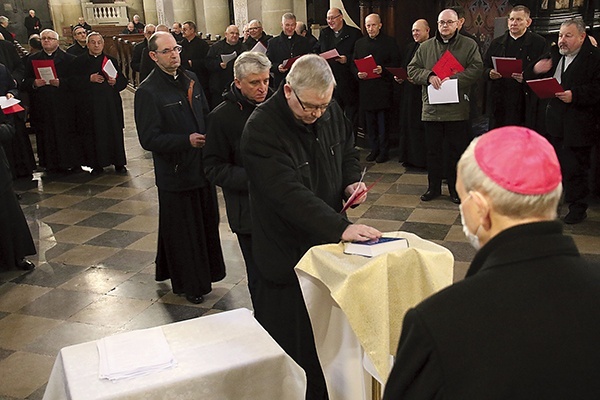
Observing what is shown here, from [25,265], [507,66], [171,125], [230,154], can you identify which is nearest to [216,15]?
[507,66]

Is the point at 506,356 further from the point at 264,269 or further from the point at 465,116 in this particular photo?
the point at 465,116

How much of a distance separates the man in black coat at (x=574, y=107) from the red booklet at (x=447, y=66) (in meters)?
0.70

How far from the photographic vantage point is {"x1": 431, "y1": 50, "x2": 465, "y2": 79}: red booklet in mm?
6312

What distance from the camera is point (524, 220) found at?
1.34 m

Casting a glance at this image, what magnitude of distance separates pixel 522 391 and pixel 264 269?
1.86 m

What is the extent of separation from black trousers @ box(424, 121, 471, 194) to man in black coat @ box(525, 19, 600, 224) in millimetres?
880

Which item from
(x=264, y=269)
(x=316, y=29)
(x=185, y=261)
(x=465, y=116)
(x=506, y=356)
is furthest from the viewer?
(x=316, y=29)

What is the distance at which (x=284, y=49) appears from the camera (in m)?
9.30

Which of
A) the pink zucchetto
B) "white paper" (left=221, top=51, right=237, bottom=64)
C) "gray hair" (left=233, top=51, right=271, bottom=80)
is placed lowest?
"white paper" (left=221, top=51, right=237, bottom=64)

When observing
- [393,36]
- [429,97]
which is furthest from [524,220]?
[393,36]

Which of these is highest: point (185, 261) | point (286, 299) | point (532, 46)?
point (532, 46)

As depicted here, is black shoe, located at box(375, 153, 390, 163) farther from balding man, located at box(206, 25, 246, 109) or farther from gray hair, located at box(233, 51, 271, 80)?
gray hair, located at box(233, 51, 271, 80)

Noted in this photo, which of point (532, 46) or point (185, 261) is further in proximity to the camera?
point (532, 46)

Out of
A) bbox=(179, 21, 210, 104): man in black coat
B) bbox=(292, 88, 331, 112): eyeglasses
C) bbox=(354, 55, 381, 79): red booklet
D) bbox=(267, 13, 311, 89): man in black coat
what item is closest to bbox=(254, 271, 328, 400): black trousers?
bbox=(292, 88, 331, 112): eyeglasses
